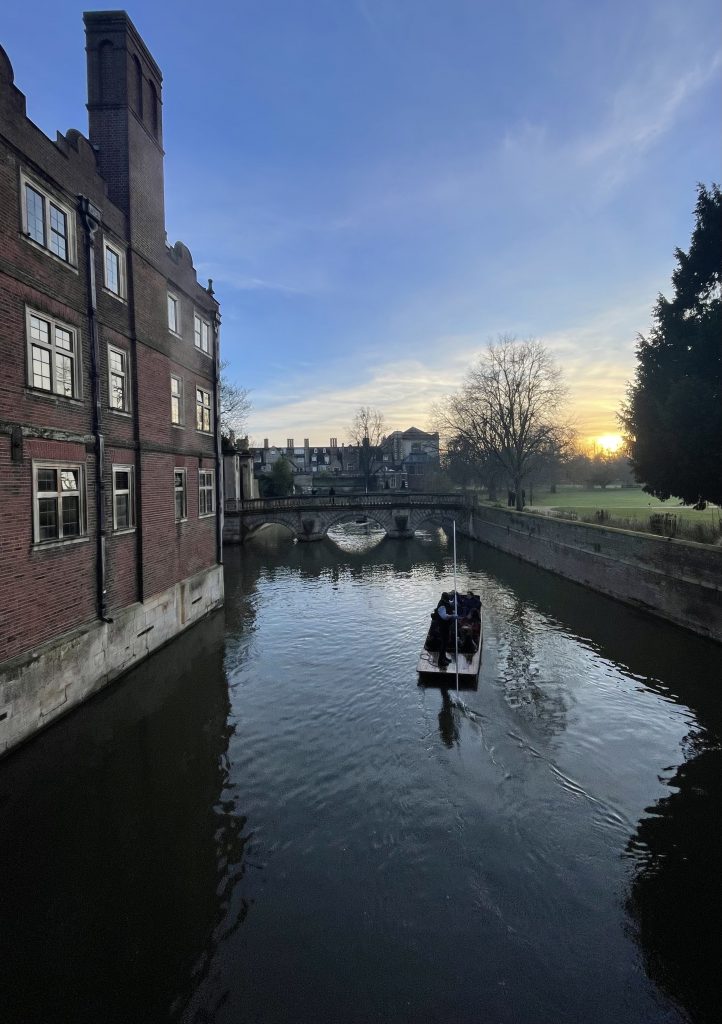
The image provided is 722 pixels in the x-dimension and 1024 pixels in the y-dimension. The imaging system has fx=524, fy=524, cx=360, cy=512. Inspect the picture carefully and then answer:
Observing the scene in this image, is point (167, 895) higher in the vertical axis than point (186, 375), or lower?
lower

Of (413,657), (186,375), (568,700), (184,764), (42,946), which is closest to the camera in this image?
(42,946)

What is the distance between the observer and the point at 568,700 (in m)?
13.4

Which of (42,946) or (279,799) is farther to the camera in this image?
(279,799)

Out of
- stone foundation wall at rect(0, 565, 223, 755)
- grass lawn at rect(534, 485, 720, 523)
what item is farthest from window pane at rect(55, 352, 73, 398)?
grass lawn at rect(534, 485, 720, 523)

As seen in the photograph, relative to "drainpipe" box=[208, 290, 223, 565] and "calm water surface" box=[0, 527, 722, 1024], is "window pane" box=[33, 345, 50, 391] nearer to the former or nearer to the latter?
"calm water surface" box=[0, 527, 722, 1024]

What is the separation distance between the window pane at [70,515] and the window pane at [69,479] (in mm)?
216

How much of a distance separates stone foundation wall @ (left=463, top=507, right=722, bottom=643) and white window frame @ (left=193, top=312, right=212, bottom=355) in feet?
64.0

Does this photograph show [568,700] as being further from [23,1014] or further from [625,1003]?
[23,1014]

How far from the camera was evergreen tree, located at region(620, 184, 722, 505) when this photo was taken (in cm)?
1833

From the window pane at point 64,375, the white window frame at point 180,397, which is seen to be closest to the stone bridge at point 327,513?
A: the white window frame at point 180,397

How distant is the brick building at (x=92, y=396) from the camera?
1038cm

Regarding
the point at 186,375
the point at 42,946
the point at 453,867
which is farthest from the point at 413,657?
the point at 186,375

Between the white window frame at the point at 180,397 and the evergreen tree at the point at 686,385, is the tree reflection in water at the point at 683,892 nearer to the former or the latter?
the evergreen tree at the point at 686,385

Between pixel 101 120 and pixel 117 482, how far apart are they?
10554mm
